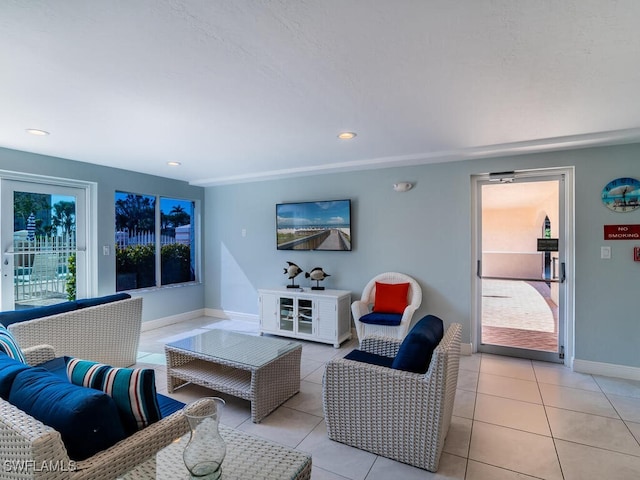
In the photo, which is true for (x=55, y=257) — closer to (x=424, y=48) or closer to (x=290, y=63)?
(x=290, y=63)

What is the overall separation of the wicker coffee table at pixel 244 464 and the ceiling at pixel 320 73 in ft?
6.15

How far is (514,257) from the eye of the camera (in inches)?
147

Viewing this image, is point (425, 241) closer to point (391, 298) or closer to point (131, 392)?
point (391, 298)

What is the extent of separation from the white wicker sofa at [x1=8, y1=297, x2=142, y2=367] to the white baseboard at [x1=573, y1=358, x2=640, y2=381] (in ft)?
15.4

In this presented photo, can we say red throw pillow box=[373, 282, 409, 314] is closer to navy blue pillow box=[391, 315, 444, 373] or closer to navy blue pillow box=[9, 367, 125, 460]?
navy blue pillow box=[391, 315, 444, 373]

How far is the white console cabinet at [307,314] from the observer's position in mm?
4051

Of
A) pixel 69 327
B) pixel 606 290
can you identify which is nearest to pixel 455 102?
pixel 606 290

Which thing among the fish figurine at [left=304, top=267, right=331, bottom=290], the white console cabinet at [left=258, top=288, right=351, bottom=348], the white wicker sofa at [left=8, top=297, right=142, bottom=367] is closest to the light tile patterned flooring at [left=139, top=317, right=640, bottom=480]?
the white wicker sofa at [left=8, top=297, right=142, bottom=367]

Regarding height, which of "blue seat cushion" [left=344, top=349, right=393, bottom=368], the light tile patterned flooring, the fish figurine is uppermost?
the fish figurine

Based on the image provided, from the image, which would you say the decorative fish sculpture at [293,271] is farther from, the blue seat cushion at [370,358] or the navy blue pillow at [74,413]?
the navy blue pillow at [74,413]

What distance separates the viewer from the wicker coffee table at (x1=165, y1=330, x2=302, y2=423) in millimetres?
2436

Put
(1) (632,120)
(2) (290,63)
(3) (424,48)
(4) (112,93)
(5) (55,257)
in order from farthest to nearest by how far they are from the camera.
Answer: (5) (55,257)
(1) (632,120)
(4) (112,93)
(2) (290,63)
(3) (424,48)

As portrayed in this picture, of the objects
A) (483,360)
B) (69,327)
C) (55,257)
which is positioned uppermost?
(55,257)

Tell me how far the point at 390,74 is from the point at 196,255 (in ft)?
15.6
